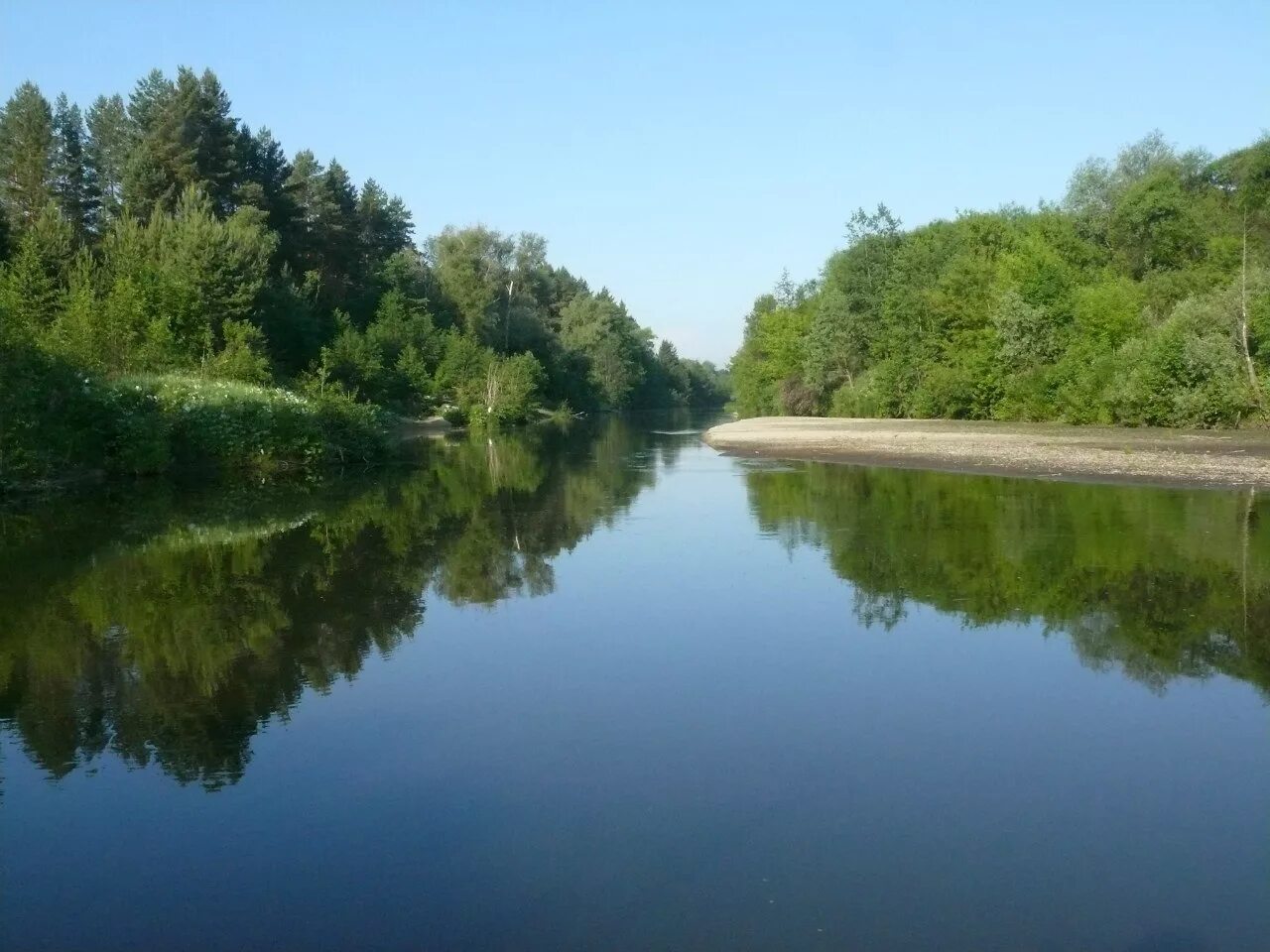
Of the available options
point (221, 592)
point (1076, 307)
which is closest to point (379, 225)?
point (1076, 307)

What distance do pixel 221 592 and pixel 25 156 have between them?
174 ft

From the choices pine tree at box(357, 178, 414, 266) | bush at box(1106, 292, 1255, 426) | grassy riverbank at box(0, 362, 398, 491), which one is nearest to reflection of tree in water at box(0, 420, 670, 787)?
grassy riverbank at box(0, 362, 398, 491)

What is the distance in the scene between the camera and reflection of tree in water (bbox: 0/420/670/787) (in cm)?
1003

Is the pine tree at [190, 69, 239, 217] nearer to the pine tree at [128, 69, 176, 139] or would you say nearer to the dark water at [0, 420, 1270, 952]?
the pine tree at [128, 69, 176, 139]

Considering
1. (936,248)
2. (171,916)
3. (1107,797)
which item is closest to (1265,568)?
(1107,797)

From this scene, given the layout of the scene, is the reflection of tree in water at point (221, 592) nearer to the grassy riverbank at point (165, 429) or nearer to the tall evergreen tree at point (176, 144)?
the grassy riverbank at point (165, 429)

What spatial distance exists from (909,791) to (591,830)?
2.33m

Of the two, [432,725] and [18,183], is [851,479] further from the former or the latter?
[18,183]

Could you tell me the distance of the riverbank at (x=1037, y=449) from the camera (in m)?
28.3

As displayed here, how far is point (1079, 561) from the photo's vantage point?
16.9m

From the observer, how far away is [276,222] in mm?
67125

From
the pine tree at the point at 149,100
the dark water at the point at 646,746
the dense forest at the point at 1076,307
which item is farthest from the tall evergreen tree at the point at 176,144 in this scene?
the dark water at the point at 646,746

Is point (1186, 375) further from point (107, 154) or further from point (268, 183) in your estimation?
point (107, 154)

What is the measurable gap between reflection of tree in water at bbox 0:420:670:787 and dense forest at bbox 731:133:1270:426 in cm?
2369
